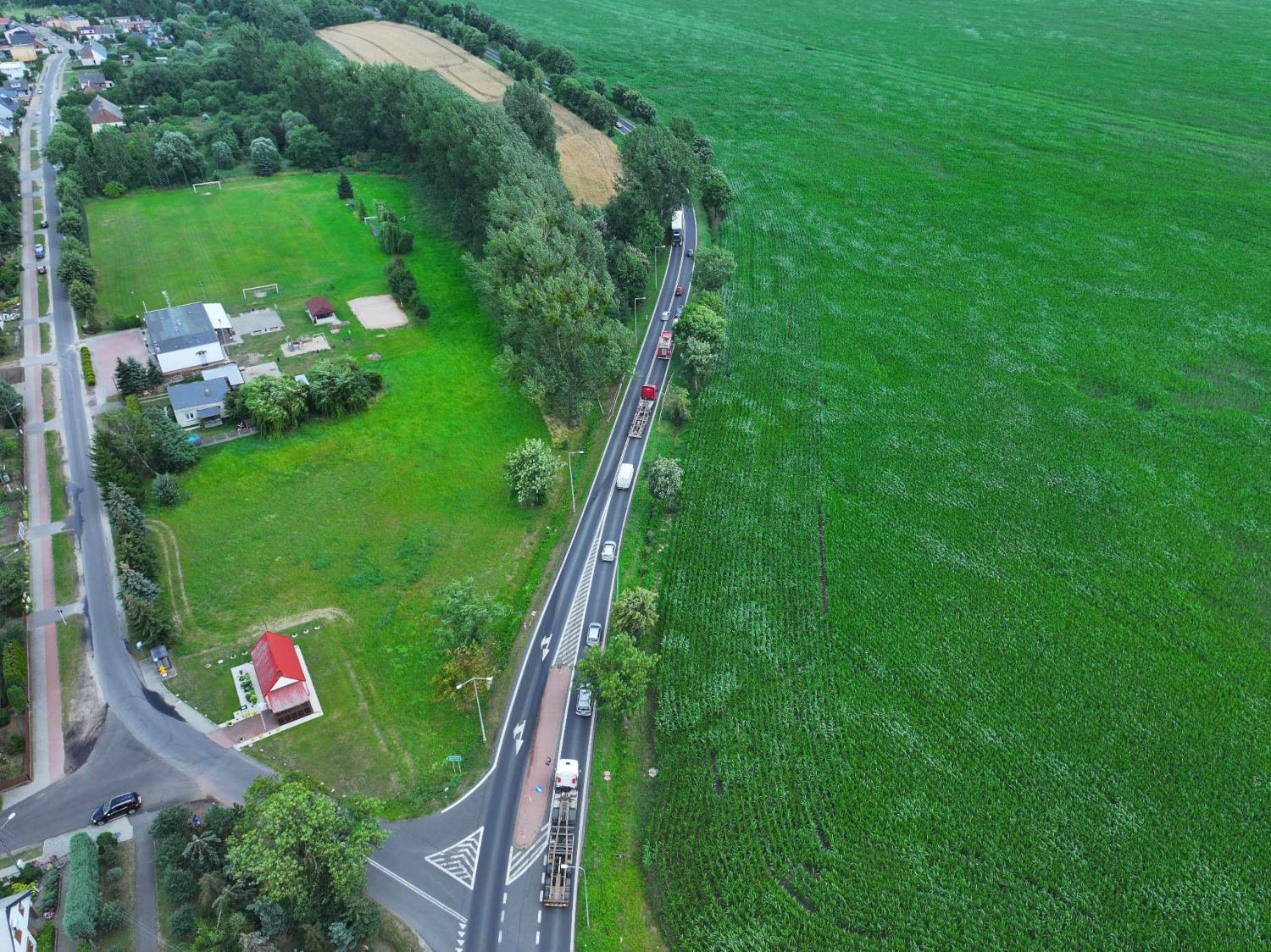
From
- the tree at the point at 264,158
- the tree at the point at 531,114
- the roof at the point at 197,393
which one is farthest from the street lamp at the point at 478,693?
the tree at the point at 264,158

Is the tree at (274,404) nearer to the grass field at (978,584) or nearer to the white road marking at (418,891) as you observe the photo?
the grass field at (978,584)

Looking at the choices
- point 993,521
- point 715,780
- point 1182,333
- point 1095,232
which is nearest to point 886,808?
point 715,780

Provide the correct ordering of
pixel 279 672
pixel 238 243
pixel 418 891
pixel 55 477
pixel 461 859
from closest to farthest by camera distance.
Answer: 1. pixel 418 891
2. pixel 461 859
3. pixel 279 672
4. pixel 55 477
5. pixel 238 243

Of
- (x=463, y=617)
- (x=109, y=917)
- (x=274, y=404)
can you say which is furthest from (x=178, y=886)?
(x=274, y=404)

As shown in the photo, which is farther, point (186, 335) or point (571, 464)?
point (186, 335)

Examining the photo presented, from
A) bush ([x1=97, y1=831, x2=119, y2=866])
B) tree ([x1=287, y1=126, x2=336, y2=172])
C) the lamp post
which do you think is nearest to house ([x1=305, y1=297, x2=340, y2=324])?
tree ([x1=287, y1=126, x2=336, y2=172])

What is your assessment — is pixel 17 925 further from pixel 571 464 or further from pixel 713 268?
pixel 713 268

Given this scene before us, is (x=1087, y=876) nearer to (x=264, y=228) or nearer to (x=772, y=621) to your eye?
(x=772, y=621)
